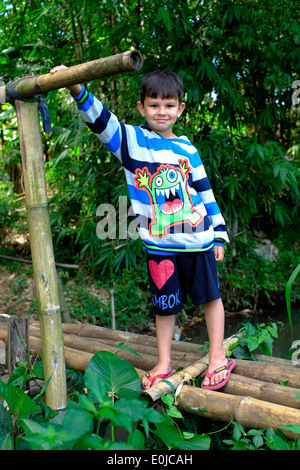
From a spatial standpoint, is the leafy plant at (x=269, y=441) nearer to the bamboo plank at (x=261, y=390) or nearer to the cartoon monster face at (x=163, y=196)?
the bamboo plank at (x=261, y=390)

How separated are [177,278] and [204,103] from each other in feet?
9.17

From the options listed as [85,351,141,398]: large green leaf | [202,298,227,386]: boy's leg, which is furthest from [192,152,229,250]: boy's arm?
[85,351,141,398]: large green leaf

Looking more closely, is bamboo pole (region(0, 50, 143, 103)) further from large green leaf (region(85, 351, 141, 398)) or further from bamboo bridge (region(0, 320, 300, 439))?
bamboo bridge (region(0, 320, 300, 439))

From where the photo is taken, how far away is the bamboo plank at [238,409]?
1330 mm

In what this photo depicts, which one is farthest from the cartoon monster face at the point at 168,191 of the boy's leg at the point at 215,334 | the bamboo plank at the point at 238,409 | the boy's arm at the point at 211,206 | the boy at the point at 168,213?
the bamboo plank at the point at 238,409

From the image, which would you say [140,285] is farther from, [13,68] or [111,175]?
[13,68]

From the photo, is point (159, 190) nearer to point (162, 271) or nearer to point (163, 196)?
point (163, 196)

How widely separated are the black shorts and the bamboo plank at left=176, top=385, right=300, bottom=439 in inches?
12.6

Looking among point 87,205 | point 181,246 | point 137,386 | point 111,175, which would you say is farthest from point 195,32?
point 137,386

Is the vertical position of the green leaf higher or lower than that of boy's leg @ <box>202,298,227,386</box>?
lower

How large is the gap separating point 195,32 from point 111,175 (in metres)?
1.44

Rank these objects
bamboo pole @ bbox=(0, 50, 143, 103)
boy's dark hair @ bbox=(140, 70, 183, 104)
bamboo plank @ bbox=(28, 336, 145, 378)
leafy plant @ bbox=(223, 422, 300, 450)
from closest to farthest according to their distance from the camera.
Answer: bamboo pole @ bbox=(0, 50, 143, 103) → leafy plant @ bbox=(223, 422, 300, 450) → boy's dark hair @ bbox=(140, 70, 183, 104) → bamboo plank @ bbox=(28, 336, 145, 378)

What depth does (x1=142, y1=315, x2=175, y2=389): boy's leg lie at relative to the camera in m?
1.70
